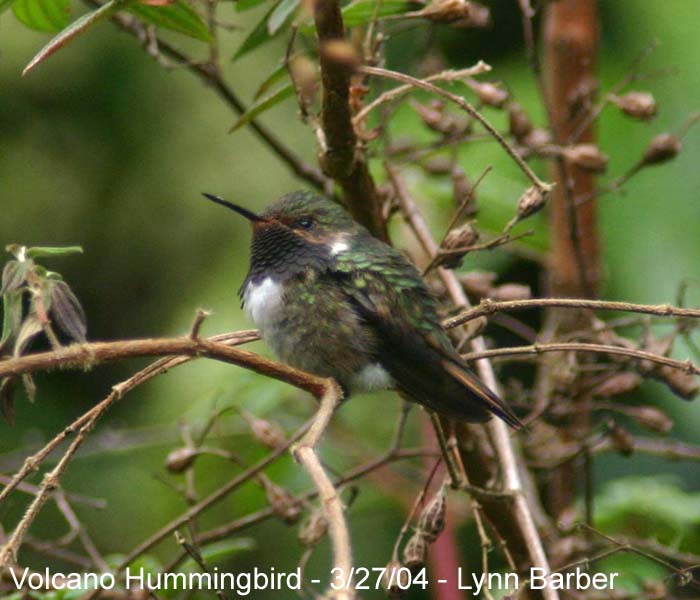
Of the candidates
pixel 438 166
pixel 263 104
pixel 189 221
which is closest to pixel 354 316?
pixel 263 104

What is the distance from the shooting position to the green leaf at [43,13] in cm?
218

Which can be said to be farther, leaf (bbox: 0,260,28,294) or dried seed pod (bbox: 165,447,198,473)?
dried seed pod (bbox: 165,447,198,473)

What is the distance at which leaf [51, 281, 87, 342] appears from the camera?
1.69m

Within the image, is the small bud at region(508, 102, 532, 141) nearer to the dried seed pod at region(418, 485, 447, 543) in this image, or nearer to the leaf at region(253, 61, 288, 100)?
the leaf at region(253, 61, 288, 100)

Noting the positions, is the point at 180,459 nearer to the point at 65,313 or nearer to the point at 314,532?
the point at 314,532

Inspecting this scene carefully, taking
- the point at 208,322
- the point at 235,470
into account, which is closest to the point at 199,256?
the point at 208,322

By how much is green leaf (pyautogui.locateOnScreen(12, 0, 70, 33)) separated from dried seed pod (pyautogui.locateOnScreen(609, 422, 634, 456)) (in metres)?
1.65

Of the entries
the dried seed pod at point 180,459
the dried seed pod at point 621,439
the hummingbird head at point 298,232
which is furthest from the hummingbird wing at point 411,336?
the dried seed pod at point 621,439

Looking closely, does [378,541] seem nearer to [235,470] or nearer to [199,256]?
[235,470]

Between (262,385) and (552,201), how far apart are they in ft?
3.78

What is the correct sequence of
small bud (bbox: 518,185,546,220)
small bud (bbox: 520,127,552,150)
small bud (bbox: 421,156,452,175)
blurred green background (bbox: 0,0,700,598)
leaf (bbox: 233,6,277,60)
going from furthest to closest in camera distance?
blurred green background (bbox: 0,0,700,598), small bud (bbox: 421,156,452,175), small bud (bbox: 520,127,552,150), leaf (bbox: 233,6,277,60), small bud (bbox: 518,185,546,220)

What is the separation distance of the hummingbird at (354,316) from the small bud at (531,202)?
0.31 m

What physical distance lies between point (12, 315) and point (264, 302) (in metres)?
0.88

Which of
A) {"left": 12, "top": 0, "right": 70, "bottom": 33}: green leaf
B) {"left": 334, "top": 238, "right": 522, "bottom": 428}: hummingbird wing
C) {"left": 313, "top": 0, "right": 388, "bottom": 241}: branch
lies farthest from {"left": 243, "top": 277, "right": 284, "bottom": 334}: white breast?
{"left": 12, "top": 0, "right": 70, "bottom": 33}: green leaf
